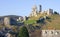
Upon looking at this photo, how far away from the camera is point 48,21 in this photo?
86.9m

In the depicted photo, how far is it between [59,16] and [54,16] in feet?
7.18

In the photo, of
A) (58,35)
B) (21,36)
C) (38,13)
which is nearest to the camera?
(21,36)

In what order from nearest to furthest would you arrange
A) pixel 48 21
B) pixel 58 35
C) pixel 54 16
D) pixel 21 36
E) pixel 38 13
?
pixel 21 36 < pixel 58 35 < pixel 48 21 < pixel 54 16 < pixel 38 13

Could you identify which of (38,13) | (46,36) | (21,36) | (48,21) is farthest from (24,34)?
(38,13)

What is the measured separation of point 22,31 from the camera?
34031 millimetres

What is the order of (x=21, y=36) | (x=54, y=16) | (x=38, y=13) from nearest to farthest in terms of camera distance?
(x=21, y=36), (x=54, y=16), (x=38, y=13)

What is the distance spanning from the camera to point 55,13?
324ft

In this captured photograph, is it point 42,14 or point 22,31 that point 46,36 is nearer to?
point 22,31

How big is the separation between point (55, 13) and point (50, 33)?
60484mm

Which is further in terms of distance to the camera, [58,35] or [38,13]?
[38,13]

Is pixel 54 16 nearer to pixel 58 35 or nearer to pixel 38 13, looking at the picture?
pixel 38 13

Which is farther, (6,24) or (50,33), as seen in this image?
(6,24)

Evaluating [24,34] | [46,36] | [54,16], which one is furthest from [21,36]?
[54,16]

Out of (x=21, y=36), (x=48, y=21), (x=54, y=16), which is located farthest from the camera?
(x=54, y=16)
